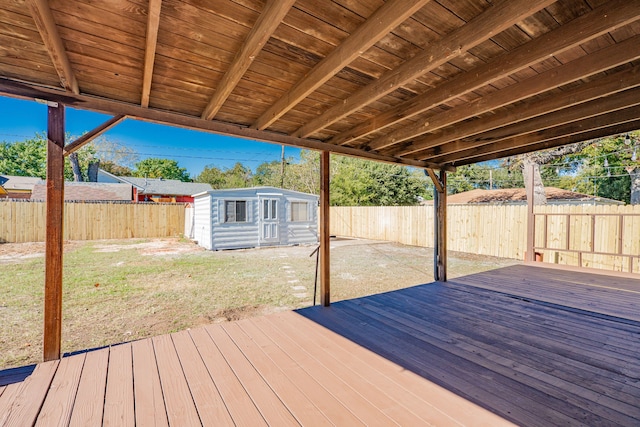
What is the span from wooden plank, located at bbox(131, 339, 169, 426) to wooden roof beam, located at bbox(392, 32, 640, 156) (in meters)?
3.01

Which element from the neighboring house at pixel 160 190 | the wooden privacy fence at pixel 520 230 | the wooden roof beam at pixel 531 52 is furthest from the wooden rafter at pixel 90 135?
the neighboring house at pixel 160 190

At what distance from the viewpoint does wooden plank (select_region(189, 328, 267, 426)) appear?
160cm

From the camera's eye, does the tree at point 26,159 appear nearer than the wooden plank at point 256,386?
No

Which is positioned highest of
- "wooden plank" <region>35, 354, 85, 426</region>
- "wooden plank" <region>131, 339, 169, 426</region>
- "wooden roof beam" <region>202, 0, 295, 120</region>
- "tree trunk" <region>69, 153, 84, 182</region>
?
"tree trunk" <region>69, 153, 84, 182</region>

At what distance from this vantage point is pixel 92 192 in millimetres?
16766

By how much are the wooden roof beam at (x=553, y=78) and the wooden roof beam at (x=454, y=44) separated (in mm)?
877

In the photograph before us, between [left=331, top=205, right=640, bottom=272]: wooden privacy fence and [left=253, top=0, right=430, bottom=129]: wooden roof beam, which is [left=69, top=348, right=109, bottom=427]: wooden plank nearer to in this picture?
[left=253, top=0, right=430, bottom=129]: wooden roof beam

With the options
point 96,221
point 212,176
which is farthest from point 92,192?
point 212,176

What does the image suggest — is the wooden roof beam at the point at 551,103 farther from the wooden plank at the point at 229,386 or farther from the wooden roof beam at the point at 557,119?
the wooden plank at the point at 229,386

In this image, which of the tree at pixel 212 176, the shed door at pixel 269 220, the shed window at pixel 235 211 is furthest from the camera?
the tree at pixel 212 176

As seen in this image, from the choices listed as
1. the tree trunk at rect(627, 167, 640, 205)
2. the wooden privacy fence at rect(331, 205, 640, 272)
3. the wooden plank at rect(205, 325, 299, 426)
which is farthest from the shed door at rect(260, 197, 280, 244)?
the tree trunk at rect(627, 167, 640, 205)

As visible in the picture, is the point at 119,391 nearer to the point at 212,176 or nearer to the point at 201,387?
Answer: the point at 201,387

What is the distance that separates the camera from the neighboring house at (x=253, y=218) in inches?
388

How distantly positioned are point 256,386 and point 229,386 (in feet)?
0.56
